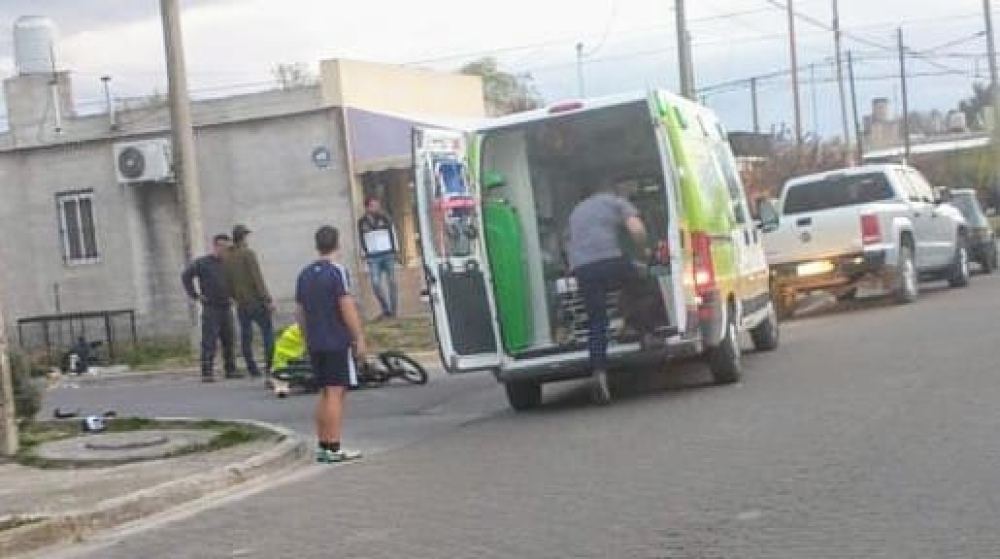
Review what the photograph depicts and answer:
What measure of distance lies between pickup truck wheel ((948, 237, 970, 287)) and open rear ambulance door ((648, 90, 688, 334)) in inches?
504

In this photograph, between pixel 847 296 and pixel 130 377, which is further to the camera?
pixel 847 296

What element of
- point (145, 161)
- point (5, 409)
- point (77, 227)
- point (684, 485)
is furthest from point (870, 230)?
point (77, 227)

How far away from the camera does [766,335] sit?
1670 centimetres

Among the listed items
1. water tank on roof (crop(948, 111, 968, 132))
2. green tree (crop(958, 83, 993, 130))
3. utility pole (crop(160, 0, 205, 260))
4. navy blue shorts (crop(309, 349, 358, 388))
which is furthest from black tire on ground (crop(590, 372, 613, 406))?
green tree (crop(958, 83, 993, 130))

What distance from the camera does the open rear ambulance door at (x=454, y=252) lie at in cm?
1302

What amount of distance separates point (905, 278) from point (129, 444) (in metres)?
12.6

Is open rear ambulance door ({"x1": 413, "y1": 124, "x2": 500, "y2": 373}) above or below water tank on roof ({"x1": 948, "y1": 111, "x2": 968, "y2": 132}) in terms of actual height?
below

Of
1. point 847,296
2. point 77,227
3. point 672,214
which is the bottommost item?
point 847,296

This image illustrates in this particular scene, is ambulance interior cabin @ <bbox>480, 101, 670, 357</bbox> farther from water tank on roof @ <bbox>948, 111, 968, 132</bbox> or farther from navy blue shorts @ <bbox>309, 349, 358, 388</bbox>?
water tank on roof @ <bbox>948, 111, 968, 132</bbox>

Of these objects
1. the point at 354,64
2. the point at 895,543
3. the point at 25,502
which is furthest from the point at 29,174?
the point at 895,543

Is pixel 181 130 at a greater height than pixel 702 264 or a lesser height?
greater

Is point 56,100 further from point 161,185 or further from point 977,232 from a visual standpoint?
point 977,232

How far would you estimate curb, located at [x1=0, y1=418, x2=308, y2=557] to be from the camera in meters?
8.79

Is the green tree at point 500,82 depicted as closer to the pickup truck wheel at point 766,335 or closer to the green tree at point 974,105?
the pickup truck wheel at point 766,335
